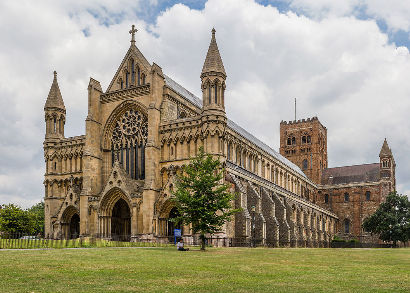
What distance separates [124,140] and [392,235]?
148ft

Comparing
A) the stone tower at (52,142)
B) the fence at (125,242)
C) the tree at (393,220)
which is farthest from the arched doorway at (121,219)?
the tree at (393,220)

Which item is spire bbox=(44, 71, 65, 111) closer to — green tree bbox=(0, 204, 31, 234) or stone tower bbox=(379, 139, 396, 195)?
green tree bbox=(0, 204, 31, 234)

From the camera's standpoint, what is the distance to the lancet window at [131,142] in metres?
54.1

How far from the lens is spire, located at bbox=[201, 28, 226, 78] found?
49.8 m

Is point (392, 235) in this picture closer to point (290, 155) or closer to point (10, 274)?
point (290, 155)

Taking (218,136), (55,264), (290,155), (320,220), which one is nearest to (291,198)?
(320,220)

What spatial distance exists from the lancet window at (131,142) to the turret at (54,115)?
7970 millimetres

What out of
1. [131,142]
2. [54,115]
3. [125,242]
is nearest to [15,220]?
[54,115]

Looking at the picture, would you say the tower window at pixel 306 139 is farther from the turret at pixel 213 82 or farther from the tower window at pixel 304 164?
the turret at pixel 213 82

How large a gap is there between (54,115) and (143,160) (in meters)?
14.0

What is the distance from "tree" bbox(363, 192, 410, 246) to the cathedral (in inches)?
621

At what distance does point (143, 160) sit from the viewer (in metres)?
53.8

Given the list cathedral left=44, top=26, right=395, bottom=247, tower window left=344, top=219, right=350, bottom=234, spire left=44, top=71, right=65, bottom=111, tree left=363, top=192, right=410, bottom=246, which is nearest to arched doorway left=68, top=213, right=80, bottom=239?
cathedral left=44, top=26, right=395, bottom=247

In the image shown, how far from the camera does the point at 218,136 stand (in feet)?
158
